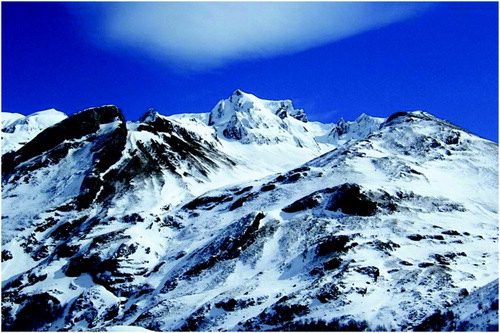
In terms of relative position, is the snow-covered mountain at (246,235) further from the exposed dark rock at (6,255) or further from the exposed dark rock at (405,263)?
the exposed dark rock at (405,263)

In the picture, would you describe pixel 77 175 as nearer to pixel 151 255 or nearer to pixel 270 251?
pixel 151 255

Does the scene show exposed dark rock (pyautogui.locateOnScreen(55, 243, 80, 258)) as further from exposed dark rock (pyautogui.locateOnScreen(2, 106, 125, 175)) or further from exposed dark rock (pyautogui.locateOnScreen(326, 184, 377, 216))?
exposed dark rock (pyautogui.locateOnScreen(2, 106, 125, 175))

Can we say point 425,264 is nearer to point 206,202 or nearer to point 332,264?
point 332,264

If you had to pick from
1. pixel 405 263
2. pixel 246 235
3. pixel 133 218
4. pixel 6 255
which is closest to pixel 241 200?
pixel 133 218

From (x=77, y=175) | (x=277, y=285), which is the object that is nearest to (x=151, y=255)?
(x=277, y=285)

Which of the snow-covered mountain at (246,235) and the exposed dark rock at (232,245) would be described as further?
the exposed dark rock at (232,245)

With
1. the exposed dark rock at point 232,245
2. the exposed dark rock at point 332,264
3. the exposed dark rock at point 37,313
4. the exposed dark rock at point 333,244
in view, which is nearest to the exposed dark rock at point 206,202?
the exposed dark rock at point 232,245

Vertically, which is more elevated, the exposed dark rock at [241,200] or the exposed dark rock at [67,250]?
the exposed dark rock at [241,200]

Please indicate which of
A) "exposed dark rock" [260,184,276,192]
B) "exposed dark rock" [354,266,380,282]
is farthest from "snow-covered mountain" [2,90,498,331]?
"exposed dark rock" [260,184,276,192]
